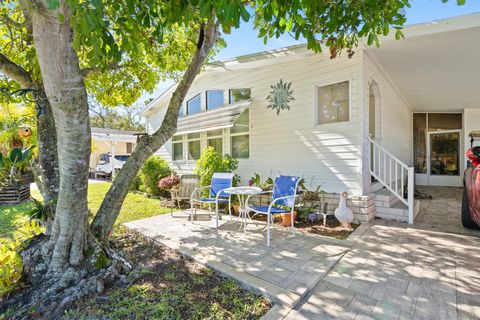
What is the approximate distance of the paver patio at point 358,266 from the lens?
264cm

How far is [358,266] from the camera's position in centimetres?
356

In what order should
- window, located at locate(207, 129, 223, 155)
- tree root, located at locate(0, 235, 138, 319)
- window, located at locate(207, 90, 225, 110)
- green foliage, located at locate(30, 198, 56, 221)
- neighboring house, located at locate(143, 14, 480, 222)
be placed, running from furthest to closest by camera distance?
1. window, located at locate(207, 90, 225, 110)
2. window, located at locate(207, 129, 223, 155)
3. neighboring house, located at locate(143, 14, 480, 222)
4. green foliage, located at locate(30, 198, 56, 221)
5. tree root, located at locate(0, 235, 138, 319)

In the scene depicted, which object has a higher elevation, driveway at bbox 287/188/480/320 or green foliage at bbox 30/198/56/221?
green foliage at bbox 30/198/56/221

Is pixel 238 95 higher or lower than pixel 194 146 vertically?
higher

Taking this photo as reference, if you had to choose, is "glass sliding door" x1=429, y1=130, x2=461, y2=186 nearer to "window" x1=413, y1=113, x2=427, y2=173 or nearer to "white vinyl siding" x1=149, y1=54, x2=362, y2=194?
"window" x1=413, y1=113, x2=427, y2=173

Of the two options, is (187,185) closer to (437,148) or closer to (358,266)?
(358,266)

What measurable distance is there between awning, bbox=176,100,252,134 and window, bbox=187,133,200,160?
0.76m

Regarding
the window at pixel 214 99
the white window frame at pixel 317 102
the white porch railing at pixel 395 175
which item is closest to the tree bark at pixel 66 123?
the white window frame at pixel 317 102

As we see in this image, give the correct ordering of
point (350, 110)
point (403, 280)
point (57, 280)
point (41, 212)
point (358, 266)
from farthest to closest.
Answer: point (350, 110)
point (358, 266)
point (41, 212)
point (403, 280)
point (57, 280)

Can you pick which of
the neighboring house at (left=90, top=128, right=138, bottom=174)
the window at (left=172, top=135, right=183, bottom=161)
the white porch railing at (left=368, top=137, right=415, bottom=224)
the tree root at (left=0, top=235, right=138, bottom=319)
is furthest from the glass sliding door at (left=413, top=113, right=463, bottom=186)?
the neighboring house at (left=90, top=128, right=138, bottom=174)

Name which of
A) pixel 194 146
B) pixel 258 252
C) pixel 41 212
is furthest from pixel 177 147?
pixel 258 252

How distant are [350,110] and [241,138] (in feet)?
12.6

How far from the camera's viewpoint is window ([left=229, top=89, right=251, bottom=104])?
28.2 ft

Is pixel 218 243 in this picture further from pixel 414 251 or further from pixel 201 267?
pixel 414 251
